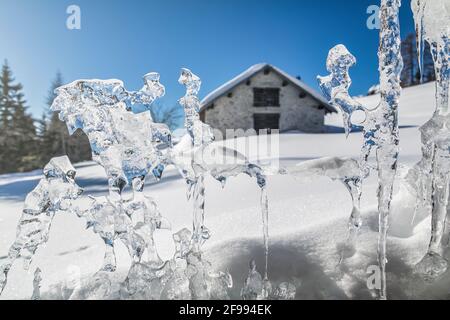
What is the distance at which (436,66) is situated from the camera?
165 centimetres

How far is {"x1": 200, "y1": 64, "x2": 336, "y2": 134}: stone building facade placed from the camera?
1483cm

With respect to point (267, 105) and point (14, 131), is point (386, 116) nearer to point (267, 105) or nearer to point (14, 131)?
point (267, 105)

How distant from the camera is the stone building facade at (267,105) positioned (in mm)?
14828

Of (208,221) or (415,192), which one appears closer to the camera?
(415,192)

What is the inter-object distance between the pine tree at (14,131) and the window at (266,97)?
15.1 m

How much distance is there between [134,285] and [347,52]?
1649 mm

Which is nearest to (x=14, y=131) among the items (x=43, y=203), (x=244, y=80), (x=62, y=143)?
(x=62, y=143)

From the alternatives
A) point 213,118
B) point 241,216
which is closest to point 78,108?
point 241,216

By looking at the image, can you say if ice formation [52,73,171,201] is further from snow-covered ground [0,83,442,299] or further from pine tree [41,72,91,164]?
pine tree [41,72,91,164]

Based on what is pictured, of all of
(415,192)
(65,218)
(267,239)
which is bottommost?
(65,218)

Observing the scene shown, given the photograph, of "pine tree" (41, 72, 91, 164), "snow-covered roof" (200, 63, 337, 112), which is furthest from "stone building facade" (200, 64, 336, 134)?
"pine tree" (41, 72, 91, 164)

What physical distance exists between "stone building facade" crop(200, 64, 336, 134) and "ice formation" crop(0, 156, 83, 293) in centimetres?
1308
